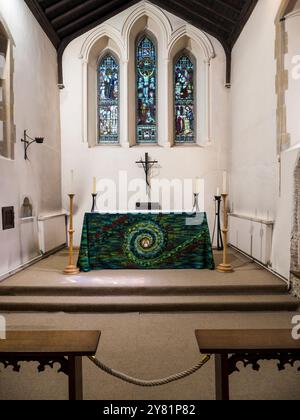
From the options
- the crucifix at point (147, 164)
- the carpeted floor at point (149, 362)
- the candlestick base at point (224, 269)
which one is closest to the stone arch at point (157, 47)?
the crucifix at point (147, 164)

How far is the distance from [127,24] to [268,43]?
3455mm

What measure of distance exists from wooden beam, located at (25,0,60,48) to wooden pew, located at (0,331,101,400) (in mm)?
5589

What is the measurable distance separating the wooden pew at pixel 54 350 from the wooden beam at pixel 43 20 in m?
5.59

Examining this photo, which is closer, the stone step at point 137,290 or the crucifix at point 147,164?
the stone step at point 137,290

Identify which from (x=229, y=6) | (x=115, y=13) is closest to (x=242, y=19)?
(x=229, y=6)

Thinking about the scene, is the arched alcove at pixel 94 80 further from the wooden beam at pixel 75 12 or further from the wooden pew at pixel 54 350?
the wooden pew at pixel 54 350

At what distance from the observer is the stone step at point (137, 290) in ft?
13.9

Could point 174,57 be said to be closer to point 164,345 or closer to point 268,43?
point 268,43

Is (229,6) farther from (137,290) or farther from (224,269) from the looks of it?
(137,290)

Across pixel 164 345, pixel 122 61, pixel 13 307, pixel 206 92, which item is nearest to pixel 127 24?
pixel 122 61

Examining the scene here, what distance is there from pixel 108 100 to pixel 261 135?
3.69m

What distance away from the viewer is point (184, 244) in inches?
194

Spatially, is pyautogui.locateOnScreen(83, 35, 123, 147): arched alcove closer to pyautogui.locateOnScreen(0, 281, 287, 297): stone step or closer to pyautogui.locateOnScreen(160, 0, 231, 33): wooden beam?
pyautogui.locateOnScreen(160, 0, 231, 33): wooden beam

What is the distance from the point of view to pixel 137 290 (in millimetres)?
4238
